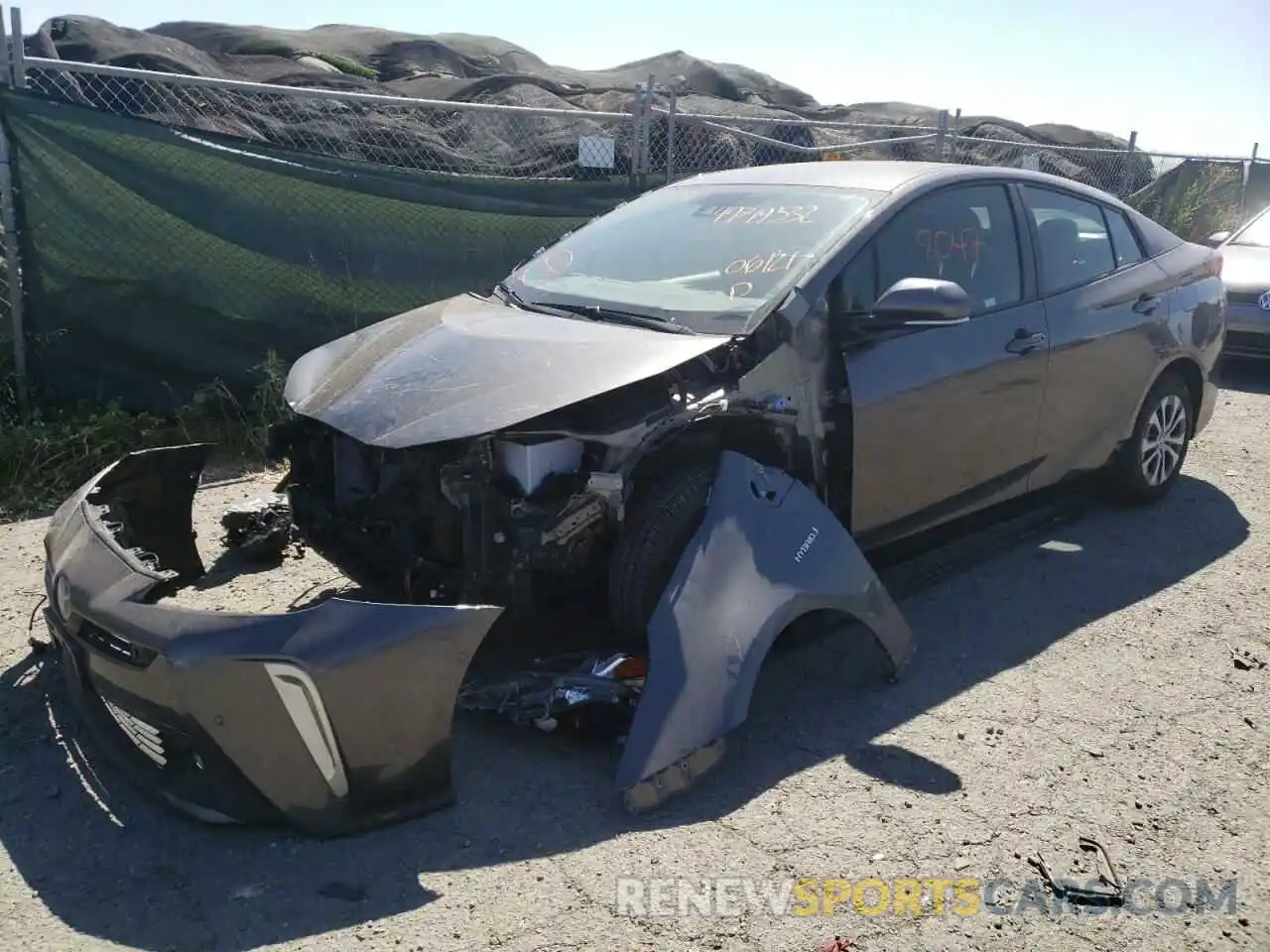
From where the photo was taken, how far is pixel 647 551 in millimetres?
3551

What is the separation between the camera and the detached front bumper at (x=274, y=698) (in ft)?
9.14

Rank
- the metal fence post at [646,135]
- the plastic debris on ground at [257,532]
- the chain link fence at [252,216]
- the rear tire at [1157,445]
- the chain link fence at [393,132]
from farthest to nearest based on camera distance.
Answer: the chain link fence at [393,132] < the metal fence post at [646,135] < the chain link fence at [252,216] < the rear tire at [1157,445] < the plastic debris on ground at [257,532]

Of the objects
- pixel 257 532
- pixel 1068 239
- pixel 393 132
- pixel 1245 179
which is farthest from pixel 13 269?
pixel 1245 179

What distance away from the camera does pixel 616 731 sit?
3.47m

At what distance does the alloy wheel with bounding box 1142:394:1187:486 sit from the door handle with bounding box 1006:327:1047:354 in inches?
48.2

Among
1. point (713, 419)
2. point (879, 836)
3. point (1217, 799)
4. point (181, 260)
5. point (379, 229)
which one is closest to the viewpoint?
point (879, 836)

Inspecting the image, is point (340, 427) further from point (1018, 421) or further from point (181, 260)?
point (181, 260)

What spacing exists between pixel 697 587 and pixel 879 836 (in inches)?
33.6

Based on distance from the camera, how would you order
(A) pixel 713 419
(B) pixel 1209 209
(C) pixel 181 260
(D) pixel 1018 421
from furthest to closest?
1. (B) pixel 1209 209
2. (C) pixel 181 260
3. (D) pixel 1018 421
4. (A) pixel 713 419

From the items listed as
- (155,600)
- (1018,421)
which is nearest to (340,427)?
(155,600)


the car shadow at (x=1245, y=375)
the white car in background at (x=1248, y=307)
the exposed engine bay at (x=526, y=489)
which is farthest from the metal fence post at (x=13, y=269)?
the white car in background at (x=1248, y=307)

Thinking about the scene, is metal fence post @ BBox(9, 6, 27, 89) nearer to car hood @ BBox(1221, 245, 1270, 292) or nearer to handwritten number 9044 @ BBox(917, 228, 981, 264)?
handwritten number 9044 @ BBox(917, 228, 981, 264)

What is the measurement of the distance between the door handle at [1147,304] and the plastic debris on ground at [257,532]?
3973 mm

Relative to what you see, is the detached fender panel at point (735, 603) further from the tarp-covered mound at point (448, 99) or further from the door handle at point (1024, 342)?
the tarp-covered mound at point (448, 99)
